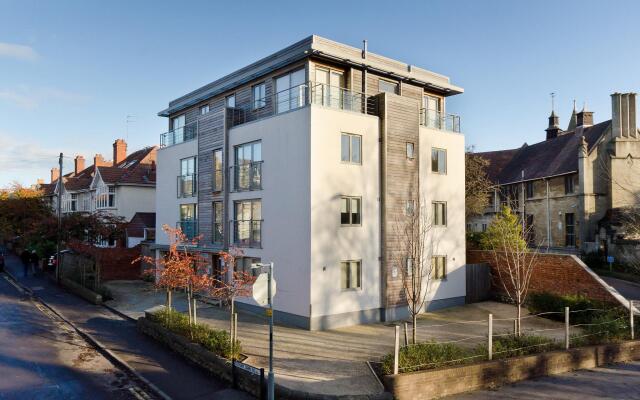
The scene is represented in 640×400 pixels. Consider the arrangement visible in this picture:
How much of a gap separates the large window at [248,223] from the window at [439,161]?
817 centimetres

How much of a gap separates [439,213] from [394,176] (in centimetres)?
364

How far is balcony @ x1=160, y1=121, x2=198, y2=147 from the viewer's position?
25734 mm

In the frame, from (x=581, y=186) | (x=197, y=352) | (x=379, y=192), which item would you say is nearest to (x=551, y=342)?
(x=379, y=192)

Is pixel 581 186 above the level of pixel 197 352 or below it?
above

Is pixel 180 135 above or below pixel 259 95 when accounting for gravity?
below

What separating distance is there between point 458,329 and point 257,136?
11015 millimetres

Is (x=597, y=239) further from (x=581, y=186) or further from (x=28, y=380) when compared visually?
(x=28, y=380)

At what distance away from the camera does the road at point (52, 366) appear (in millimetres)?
11094

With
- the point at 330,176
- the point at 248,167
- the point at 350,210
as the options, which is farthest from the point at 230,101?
the point at 350,210

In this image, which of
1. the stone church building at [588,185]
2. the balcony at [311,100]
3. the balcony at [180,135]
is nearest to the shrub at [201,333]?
the balcony at [311,100]

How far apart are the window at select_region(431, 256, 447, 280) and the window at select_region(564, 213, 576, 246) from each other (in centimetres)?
2452

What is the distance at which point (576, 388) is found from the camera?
451 inches

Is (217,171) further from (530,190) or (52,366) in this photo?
(530,190)

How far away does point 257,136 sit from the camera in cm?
1983
